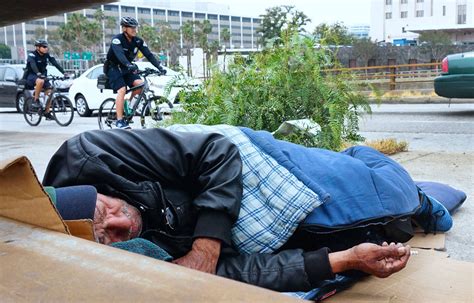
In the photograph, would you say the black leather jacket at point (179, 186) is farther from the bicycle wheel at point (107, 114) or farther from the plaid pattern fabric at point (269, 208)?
the bicycle wheel at point (107, 114)

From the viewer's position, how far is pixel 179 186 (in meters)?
2.11

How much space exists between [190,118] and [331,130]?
970 mm

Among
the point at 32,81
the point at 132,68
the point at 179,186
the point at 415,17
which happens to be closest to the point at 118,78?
the point at 132,68

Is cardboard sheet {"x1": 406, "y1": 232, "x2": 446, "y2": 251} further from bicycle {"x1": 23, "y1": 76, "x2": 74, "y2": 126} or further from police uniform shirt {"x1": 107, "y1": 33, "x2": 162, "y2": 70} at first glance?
bicycle {"x1": 23, "y1": 76, "x2": 74, "y2": 126}

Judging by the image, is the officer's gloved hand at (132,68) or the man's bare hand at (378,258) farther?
the officer's gloved hand at (132,68)

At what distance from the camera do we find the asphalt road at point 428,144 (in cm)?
358

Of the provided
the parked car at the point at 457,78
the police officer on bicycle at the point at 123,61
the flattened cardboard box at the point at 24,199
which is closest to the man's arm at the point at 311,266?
the flattened cardboard box at the point at 24,199

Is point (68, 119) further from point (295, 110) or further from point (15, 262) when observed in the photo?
point (15, 262)

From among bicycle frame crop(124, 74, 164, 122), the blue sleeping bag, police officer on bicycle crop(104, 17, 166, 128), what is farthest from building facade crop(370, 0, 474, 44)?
the blue sleeping bag

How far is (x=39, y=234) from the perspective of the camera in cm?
112

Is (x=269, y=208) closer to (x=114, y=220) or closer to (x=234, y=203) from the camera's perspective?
(x=234, y=203)

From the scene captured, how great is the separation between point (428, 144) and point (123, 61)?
4250mm

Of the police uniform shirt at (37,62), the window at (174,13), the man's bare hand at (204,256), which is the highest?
the window at (174,13)

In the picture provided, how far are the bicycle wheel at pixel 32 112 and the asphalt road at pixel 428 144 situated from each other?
7.3 inches
